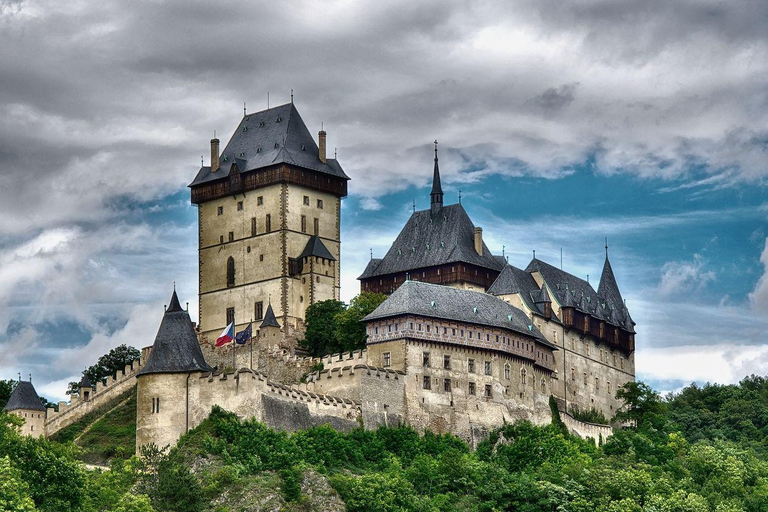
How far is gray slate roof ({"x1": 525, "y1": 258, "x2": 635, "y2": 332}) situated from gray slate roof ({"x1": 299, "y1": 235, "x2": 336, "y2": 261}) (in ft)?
40.9

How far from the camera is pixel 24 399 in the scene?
106 meters

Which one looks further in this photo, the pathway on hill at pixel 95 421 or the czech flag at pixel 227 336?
the czech flag at pixel 227 336

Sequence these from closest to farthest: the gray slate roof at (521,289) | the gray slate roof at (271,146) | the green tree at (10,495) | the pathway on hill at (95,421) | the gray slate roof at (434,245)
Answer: the green tree at (10,495) < the pathway on hill at (95,421) < the gray slate roof at (521,289) < the gray slate roof at (434,245) < the gray slate roof at (271,146)

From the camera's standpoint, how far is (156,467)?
88062mm

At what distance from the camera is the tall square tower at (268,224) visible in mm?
113875

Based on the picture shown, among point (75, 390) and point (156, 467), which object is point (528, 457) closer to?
point (156, 467)

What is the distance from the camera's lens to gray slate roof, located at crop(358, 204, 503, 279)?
115 meters

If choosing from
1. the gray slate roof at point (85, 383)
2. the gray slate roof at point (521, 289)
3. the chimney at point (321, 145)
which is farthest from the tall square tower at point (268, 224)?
the gray slate roof at point (521, 289)

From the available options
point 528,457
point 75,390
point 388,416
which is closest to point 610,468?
point 528,457

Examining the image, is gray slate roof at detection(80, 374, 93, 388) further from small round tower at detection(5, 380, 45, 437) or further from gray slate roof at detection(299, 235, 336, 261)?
gray slate roof at detection(299, 235, 336, 261)

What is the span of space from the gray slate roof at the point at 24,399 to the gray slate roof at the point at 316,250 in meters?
18.2

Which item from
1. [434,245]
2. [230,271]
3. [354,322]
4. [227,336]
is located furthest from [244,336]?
[434,245]

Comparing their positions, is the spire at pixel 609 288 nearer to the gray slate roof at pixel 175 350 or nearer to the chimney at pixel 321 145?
the chimney at pixel 321 145

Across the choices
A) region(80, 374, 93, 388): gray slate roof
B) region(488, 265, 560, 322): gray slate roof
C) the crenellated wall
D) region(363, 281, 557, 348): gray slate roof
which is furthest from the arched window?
region(488, 265, 560, 322): gray slate roof
